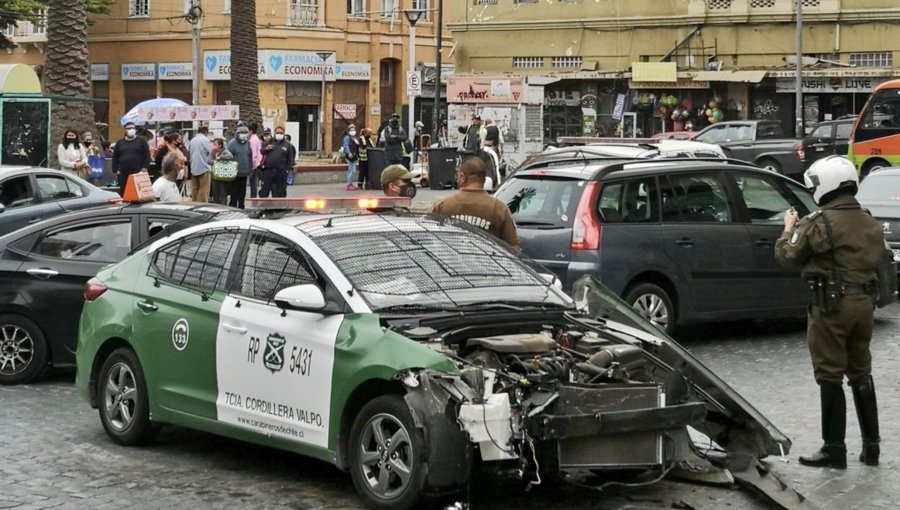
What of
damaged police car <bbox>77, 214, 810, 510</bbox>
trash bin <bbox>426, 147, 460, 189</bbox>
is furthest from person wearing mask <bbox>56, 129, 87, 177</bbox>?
damaged police car <bbox>77, 214, 810, 510</bbox>

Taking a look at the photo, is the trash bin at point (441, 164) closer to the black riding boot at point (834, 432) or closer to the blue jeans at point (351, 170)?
the blue jeans at point (351, 170)

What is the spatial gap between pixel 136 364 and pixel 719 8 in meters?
41.3

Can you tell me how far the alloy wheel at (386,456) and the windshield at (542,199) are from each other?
5.35 meters

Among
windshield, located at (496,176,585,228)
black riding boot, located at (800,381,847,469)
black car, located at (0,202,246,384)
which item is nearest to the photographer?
black riding boot, located at (800,381,847,469)

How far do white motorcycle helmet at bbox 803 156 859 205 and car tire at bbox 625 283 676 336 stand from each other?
4.06 m

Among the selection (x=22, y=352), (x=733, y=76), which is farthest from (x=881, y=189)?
(x=733, y=76)

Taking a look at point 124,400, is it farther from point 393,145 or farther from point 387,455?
point 393,145

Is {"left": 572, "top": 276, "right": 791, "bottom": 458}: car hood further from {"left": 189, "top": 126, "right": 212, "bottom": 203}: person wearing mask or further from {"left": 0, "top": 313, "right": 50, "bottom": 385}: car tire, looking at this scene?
{"left": 189, "top": 126, "right": 212, "bottom": 203}: person wearing mask

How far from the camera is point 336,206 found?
9047 millimetres

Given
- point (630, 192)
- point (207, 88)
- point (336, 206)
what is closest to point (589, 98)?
point (207, 88)

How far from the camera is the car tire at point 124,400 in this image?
28.1 feet

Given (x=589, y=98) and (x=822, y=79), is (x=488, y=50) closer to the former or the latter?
(x=589, y=98)

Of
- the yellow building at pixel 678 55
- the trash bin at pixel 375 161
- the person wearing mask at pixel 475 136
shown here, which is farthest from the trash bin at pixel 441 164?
the yellow building at pixel 678 55

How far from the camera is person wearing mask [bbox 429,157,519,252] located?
10.6m
